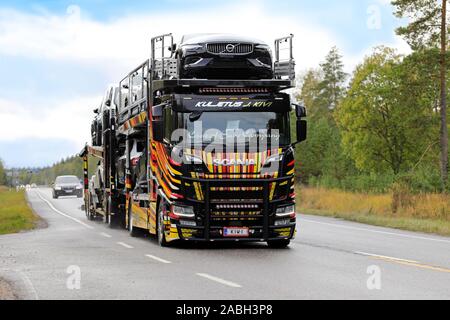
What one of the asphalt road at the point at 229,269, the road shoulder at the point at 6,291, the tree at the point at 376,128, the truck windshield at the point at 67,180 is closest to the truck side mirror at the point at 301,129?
the asphalt road at the point at 229,269

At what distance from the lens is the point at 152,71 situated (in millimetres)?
16734

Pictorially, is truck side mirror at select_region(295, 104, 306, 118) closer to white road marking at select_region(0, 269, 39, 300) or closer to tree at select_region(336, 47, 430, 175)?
white road marking at select_region(0, 269, 39, 300)

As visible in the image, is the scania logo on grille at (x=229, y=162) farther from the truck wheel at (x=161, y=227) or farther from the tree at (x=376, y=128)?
the tree at (x=376, y=128)

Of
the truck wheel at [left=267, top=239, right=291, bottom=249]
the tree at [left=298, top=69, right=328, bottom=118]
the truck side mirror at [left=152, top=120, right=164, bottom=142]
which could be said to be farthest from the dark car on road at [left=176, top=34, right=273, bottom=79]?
the tree at [left=298, top=69, right=328, bottom=118]

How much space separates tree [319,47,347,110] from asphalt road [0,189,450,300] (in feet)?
246

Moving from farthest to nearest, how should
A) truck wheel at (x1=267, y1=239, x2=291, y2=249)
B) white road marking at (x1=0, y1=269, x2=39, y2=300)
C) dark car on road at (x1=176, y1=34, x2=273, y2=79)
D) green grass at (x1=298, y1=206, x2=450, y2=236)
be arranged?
green grass at (x1=298, y1=206, x2=450, y2=236) < truck wheel at (x1=267, y1=239, x2=291, y2=249) < dark car on road at (x1=176, y1=34, x2=273, y2=79) < white road marking at (x1=0, y1=269, x2=39, y2=300)

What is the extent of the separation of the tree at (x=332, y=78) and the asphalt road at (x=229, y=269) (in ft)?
246

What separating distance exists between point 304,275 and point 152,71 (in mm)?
7006

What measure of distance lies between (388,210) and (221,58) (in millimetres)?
16607

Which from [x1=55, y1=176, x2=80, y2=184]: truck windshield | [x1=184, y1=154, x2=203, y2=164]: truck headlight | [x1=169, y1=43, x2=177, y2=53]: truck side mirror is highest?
[x1=169, y1=43, x2=177, y2=53]: truck side mirror

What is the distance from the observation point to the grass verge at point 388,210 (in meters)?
24.4

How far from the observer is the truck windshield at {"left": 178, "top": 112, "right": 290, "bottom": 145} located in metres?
15.1

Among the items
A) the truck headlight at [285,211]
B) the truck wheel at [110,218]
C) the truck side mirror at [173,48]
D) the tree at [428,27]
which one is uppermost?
the tree at [428,27]

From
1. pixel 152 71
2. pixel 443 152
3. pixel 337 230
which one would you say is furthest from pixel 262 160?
pixel 443 152
